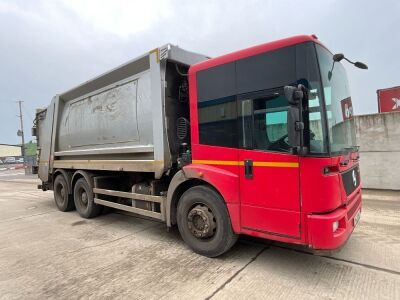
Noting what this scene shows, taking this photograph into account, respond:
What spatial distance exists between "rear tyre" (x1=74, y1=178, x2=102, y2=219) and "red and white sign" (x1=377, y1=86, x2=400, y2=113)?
10296 millimetres

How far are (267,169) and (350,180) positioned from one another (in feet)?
3.67

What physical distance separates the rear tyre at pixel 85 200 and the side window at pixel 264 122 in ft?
14.4

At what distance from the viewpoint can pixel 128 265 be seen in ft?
12.7

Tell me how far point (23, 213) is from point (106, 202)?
3.71 meters

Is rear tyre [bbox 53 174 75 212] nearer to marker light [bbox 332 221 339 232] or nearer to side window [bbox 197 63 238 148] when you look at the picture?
side window [bbox 197 63 238 148]

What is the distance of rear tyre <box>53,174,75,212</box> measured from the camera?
7.49 m

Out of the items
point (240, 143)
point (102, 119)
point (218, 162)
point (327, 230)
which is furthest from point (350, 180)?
point (102, 119)

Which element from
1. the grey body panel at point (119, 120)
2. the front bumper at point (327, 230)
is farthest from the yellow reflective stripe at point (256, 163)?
the grey body panel at point (119, 120)

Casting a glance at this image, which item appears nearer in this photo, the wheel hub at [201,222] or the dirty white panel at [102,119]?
the wheel hub at [201,222]

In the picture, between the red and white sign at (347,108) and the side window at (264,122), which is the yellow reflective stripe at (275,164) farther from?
the red and white sign at (347,108)

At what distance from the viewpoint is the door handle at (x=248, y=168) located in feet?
11.3

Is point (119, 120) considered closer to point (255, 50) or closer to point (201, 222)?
point (201, 222)

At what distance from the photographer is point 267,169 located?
3289mm

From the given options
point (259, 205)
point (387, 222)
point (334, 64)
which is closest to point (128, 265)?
point (259, 205)
